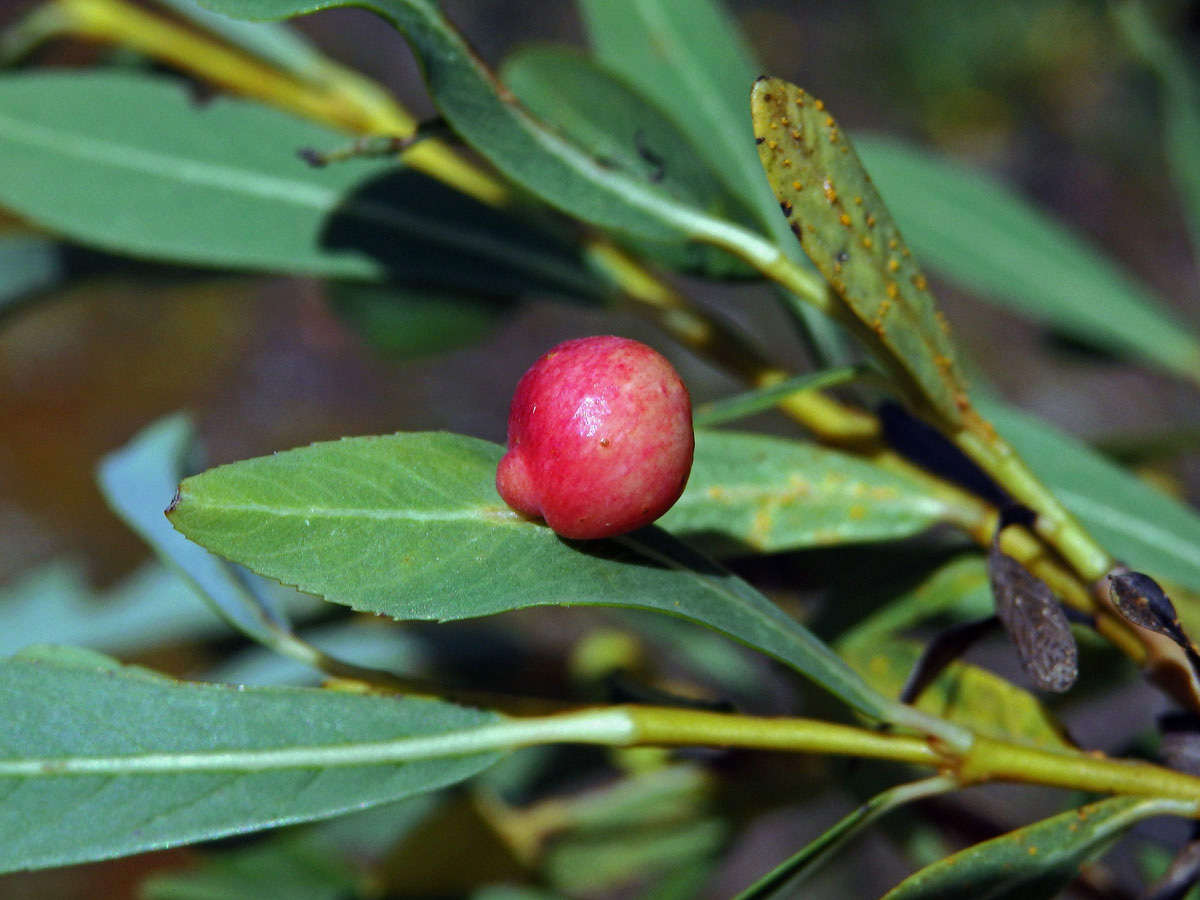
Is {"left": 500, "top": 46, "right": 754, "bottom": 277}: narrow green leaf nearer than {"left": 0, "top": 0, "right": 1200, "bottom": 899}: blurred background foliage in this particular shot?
Yes

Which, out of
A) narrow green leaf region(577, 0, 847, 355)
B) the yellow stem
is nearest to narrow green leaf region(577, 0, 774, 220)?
narrow green leaf region(577, 0, 847, 355)

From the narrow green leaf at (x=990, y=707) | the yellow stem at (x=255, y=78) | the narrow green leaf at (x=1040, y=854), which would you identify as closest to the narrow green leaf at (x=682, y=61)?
the yellow stem at (x=255, y=78)

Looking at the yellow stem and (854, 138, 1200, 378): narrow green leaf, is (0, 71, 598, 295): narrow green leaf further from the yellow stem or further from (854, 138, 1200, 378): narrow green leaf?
(854, 138, 1200, 378): narrow green leaf

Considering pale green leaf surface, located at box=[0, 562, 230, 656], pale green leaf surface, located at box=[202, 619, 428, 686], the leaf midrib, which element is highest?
the leaf midrib

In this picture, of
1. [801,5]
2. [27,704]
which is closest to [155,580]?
[27,704]

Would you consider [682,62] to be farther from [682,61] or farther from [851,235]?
[851,235]

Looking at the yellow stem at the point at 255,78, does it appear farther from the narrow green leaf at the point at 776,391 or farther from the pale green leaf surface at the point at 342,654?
the pale green leaf surface at the point at 342,654

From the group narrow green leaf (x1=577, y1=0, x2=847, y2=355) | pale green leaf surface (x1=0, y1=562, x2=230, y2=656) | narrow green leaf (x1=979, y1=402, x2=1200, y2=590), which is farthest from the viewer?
pale green leaf surface (x1=0, y1=562, x2=230, y2=656)
